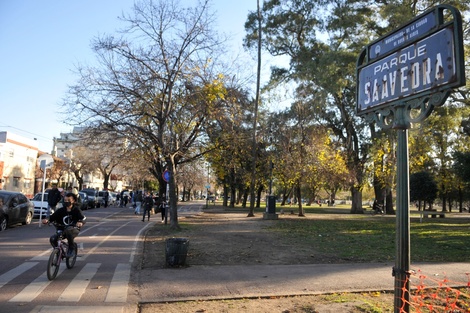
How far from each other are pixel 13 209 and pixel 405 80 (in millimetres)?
17034

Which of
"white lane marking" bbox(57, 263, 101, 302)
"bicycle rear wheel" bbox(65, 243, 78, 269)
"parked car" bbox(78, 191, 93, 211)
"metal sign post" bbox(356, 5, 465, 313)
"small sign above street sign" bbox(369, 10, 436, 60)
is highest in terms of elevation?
"small sign above street sign" bbox(369, 10, 436, 60)

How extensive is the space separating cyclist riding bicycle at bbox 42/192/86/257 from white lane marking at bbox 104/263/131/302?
3.88 feet

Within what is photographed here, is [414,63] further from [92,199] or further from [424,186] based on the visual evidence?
[424,186]

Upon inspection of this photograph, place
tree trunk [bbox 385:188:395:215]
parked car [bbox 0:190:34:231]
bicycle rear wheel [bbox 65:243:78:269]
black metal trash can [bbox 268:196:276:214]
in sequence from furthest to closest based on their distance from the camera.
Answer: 1. tree trunk [bbox 385:188:395:215]
2. black metal trash can [bbox 268:196:276:214]
3. parked car [bbox 0:190:34:231]
4. bicycle rear wheel [bbox 65:243:78:269]

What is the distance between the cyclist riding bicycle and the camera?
837 cm

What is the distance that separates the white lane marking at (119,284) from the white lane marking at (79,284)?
47 centimetres

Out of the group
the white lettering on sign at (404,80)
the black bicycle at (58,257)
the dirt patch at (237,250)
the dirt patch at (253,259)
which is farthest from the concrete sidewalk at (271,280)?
the white lettering on sign at (404,80)

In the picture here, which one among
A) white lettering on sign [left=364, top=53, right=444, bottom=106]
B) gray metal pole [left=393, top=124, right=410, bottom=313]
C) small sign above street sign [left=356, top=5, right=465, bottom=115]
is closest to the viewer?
small sign above street sign [left=356, top=5, right=465, bottom=115]

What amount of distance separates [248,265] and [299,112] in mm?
20560

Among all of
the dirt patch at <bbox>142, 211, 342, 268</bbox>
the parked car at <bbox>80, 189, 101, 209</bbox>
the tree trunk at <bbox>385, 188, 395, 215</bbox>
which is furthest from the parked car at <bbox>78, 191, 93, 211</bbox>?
the tree trunk at <bbox>385, 188, 395, 215</bbox>

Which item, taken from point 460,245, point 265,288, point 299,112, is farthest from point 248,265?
point 299,112

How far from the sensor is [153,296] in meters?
6.77

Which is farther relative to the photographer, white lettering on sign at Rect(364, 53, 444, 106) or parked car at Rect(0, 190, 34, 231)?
parked car at Rect(0, 190, 34, 231)

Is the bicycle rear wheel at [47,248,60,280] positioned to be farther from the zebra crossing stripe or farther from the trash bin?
the trash bin
